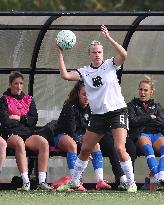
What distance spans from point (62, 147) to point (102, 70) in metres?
1.67

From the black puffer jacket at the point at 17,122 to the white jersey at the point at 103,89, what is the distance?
1445mm

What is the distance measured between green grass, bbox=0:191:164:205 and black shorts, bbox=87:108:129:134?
34.2 inches

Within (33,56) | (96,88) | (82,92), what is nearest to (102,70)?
(96,88)

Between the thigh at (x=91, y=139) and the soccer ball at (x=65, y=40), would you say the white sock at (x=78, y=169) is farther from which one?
the soccer ball at (x=65, y=40)

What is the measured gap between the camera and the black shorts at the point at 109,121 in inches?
678

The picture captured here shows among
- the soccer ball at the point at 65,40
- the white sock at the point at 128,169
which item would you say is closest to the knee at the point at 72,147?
the white sock at the point at 128,169

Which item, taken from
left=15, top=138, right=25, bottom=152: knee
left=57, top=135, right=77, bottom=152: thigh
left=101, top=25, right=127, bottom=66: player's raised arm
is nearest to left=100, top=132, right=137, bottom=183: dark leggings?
left=57, top=135, right=77, bottom=152: thigh

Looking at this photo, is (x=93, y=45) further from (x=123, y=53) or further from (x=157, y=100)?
(x=157, y=100)

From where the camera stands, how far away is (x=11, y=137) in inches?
720

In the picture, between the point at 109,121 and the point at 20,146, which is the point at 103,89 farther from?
the point at 20,146

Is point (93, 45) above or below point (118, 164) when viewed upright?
above

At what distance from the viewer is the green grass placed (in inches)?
607

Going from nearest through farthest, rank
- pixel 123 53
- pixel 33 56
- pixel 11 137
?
pixel 123 53 < pixel 11 137 < pixel 33 56

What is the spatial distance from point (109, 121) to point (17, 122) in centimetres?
175
